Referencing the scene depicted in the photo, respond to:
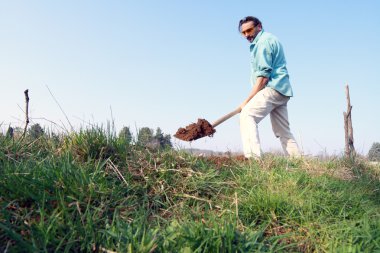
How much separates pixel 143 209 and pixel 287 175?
5.38 feet

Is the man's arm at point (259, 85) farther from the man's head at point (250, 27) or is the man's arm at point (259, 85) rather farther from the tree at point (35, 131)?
the tree at point (35, 131)

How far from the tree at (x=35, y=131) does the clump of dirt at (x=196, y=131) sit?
2.10 meters

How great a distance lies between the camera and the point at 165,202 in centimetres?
292

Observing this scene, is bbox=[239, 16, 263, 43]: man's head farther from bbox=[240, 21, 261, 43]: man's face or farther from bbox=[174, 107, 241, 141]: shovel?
bbox=[174, 107, 241, 141]: shovel

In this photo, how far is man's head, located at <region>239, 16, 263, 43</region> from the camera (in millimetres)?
5586

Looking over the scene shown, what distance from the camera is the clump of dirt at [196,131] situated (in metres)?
5.32

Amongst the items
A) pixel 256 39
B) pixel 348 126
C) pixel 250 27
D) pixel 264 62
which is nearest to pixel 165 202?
pixel 264 62

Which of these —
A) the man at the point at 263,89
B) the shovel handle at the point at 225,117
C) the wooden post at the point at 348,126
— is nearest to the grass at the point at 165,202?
the man at the point at 263,89

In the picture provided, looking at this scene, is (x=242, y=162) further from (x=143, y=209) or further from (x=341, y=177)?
(x=143, y=209)

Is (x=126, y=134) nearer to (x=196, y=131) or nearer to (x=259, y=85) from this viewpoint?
(x=196, y=131)

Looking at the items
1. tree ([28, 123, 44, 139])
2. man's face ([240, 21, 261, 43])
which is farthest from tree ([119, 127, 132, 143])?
man's face ([240, 21, 261, 43])

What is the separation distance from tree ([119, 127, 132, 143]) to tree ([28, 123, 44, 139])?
2.90 feet

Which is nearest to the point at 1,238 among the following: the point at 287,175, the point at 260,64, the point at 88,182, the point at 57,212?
the point at 57,212

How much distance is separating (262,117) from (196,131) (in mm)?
994
